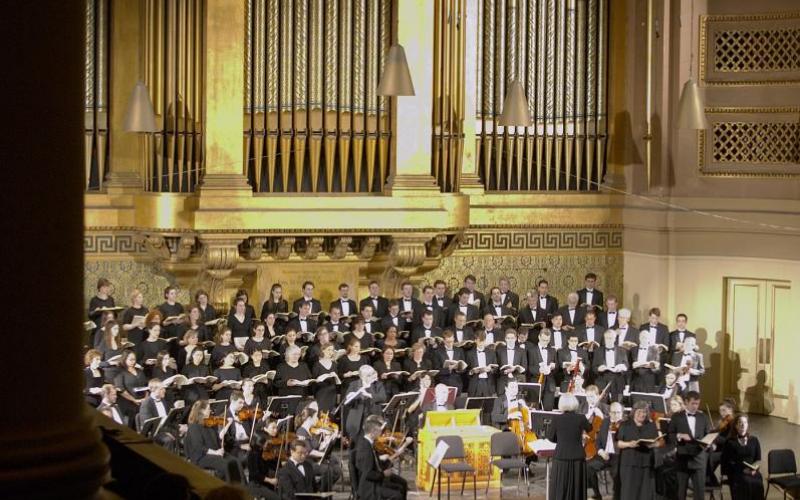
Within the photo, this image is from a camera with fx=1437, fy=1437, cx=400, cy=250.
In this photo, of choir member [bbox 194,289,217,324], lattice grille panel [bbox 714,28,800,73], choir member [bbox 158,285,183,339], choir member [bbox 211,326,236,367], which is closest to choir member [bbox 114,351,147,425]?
choir member [bbox 211,326,236,367]

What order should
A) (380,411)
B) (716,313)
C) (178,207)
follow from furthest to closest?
(716,313) → (178,207) → (380,411)

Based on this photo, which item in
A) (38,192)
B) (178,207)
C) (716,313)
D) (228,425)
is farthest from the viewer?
(716,313)

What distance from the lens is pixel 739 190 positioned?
1555cm

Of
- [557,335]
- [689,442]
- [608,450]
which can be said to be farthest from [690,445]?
[557,335]

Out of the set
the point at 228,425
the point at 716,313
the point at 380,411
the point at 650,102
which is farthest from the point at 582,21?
the point at 228,425

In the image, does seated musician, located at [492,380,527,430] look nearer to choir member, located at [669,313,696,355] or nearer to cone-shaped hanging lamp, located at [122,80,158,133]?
choir member, located at [669,313,696,355]

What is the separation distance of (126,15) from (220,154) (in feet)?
5.91

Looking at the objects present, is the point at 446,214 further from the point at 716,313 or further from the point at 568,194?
the point at 716,313

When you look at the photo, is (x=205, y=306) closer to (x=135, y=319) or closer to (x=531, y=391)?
(x=135, y=319)

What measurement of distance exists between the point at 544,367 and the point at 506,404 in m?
1.19

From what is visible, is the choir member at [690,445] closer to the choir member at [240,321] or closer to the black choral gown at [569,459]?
the black choral gown at [569,459]

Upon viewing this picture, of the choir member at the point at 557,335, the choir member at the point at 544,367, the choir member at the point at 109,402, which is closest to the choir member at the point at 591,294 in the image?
the choir member at the point at 557,335

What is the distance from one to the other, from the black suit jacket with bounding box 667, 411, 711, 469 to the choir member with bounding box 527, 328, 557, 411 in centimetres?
224

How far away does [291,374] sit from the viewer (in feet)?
40.5
